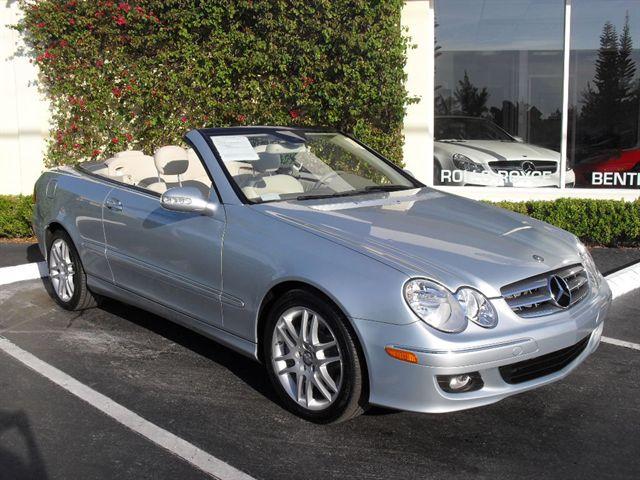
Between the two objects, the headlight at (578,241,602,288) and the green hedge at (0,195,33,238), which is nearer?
the headlight at (578,241,602,288)

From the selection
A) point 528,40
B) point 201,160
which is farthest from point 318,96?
point 201,160

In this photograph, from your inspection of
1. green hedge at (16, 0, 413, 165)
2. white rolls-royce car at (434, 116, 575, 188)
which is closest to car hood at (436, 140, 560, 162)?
white rolls-royce car at (434, 116, 575, 188)

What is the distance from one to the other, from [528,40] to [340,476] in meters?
7.65

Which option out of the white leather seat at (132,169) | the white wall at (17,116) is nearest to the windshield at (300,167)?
the white leather seat at (132,169)

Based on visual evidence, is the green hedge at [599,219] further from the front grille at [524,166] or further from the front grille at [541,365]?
the front grille at [541,365]

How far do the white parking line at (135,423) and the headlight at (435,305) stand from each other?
1.05 meters

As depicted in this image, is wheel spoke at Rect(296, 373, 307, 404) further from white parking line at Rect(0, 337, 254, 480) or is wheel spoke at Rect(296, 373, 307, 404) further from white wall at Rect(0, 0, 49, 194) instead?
white wall at Rect(0, 0, 49, 194)

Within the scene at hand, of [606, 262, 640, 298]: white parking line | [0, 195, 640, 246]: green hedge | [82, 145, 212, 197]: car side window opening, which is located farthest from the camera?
[0, 195, 640, 246]: green hedge

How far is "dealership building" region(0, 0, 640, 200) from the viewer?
9.44 meters

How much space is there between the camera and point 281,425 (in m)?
3.90

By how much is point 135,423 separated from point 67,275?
234 centimetres

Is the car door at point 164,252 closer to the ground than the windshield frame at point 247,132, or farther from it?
closer to the ground

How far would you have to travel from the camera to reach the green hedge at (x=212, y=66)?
902 cm

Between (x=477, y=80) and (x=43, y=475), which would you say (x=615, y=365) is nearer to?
(x=43, y=475)
